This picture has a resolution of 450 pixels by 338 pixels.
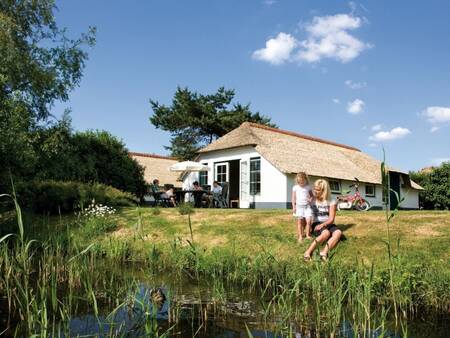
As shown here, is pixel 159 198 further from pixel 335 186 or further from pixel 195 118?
pixel 195 118

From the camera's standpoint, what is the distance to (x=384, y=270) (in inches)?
233

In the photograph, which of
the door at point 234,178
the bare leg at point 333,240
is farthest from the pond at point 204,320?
the door at point 234,178

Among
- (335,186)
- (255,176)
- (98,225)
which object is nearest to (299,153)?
(335,186)

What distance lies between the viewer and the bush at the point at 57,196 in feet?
42.0

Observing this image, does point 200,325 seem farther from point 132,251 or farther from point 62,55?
point 62,55

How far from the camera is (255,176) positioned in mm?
20531

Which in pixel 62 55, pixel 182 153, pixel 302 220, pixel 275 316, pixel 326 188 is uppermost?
pixel 62 55

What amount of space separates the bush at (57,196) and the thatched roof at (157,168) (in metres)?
16.8

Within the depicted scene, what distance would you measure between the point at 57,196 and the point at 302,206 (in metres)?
7.96

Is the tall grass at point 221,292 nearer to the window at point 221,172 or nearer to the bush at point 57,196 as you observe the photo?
the bush at point 57,196

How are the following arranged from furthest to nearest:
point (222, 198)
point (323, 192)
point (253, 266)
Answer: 1. point (222, 198)
2. point (323, 192)
3. point (253, 266)

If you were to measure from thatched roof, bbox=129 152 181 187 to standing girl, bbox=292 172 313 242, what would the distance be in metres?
23.0

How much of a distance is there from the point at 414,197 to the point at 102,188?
2258cm

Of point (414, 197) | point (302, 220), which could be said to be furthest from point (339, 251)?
point (414, 197)
